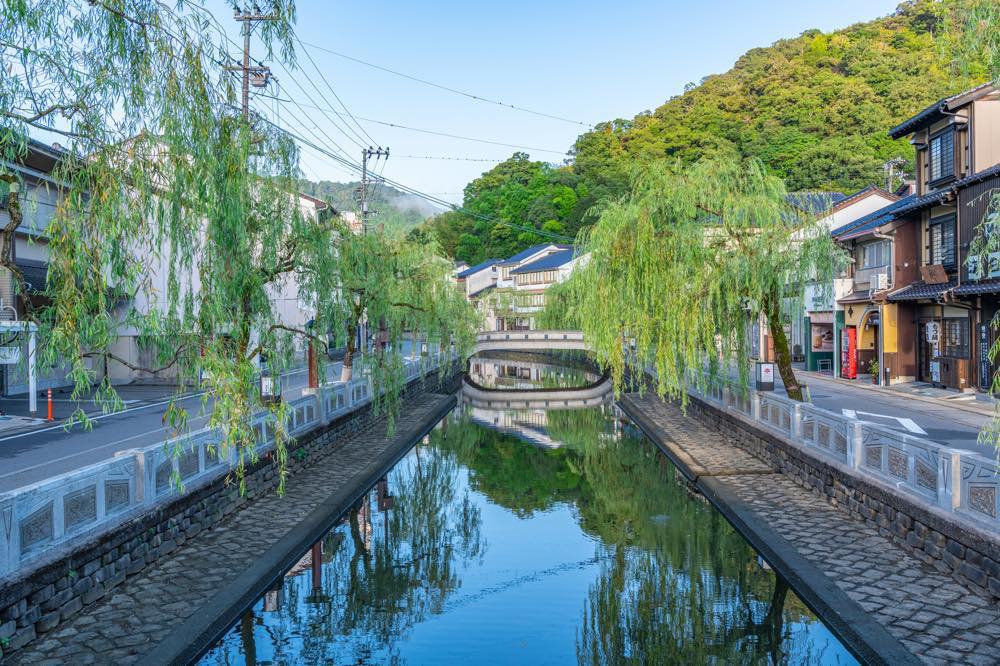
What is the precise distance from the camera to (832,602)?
29.0ft

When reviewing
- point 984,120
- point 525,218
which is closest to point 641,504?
point 984,120

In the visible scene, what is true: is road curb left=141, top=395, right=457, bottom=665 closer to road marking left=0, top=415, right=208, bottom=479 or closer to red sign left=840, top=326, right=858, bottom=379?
road marking left=0, top=415, right=208, bottom=479

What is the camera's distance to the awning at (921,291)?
82.6 feet

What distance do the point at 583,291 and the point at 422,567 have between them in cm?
1396

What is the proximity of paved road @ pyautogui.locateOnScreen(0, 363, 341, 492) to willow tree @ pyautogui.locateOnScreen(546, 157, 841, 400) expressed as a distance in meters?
8.72

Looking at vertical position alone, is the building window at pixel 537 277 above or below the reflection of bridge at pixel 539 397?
above

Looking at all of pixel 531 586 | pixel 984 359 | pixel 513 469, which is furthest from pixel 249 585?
pixel 984 359

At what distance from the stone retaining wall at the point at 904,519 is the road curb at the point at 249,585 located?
8.83 metres

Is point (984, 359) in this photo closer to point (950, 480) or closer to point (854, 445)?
point (854, 445)

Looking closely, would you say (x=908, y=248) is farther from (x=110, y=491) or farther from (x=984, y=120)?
(x=110, y=491)

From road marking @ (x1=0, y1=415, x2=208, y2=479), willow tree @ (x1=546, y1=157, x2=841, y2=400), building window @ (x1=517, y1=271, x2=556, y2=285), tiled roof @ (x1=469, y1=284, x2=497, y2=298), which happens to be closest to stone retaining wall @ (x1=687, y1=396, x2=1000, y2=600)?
willow tree @ (x1=546, y1=157, x2=841, y2=400)

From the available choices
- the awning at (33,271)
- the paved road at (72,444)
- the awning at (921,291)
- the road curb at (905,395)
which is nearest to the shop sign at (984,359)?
the awning at (921,291)

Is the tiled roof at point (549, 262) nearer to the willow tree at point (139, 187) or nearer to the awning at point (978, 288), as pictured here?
the awning at point (978, 288)

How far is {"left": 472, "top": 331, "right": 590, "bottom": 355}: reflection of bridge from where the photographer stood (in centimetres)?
4506
